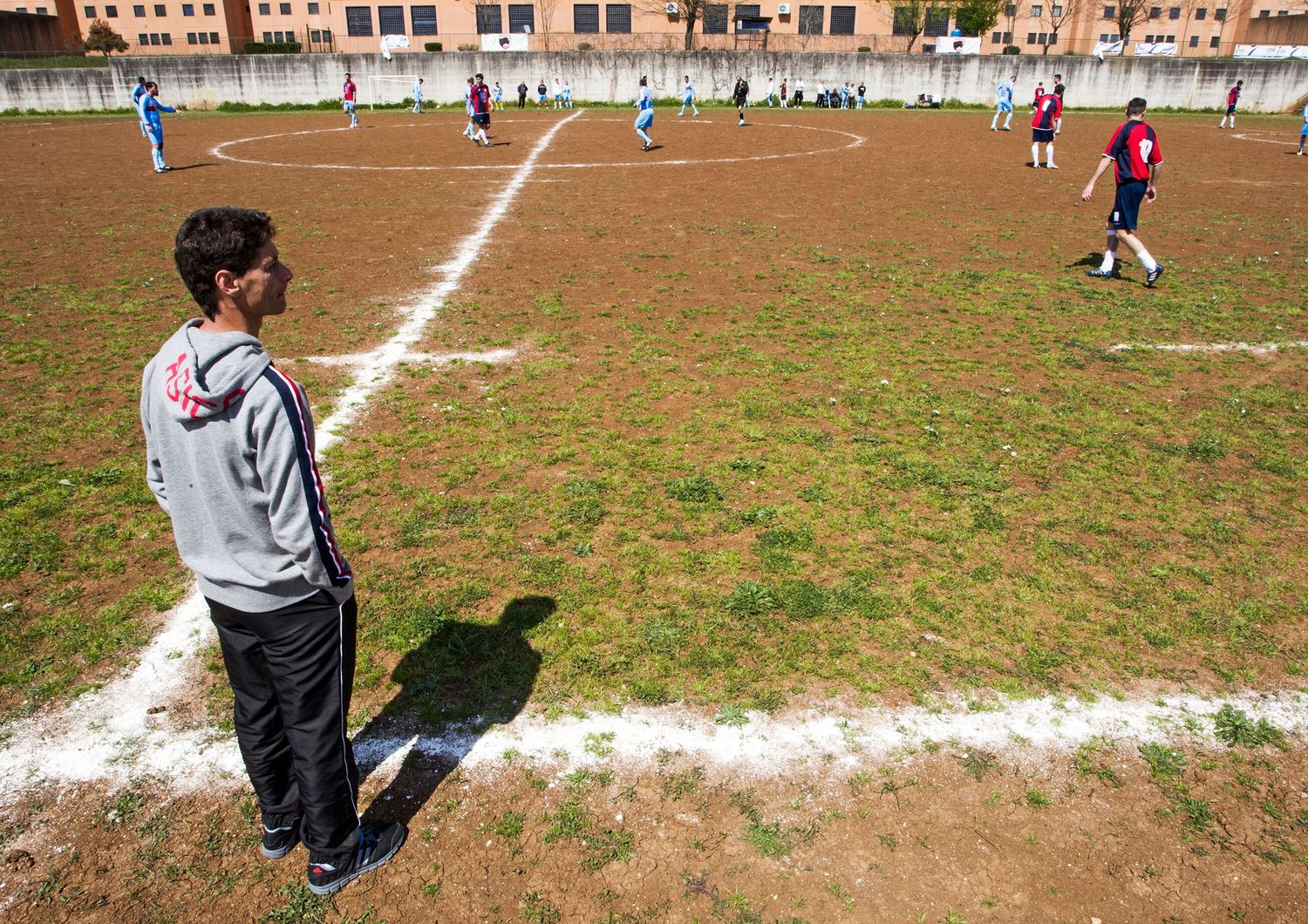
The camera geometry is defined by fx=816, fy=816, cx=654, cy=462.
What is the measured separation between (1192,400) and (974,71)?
1743 inches

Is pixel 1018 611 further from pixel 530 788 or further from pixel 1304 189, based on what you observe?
pixel 1304 189

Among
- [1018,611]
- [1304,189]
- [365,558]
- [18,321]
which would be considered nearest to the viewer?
[1018,611]

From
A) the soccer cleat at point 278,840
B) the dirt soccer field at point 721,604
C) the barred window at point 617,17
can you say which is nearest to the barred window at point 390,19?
the barred window at point 617,17

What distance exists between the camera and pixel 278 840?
2961 mm

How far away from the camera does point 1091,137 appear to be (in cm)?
2873

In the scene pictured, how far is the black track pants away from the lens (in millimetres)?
2635

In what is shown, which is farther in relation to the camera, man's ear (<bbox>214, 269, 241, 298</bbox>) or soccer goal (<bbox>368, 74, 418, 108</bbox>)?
soccer goal (<bbox>368, 74, 418, 108</bbox>)

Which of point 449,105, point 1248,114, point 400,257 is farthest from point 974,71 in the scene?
point 400,257

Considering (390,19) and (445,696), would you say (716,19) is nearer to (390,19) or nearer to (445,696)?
(390,19)

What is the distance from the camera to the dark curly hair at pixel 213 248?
237 cm

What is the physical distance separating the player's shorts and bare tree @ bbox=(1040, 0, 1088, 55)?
69940mm

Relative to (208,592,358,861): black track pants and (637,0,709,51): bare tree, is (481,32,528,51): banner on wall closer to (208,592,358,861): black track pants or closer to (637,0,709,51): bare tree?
(637,0,709,51): bare tree

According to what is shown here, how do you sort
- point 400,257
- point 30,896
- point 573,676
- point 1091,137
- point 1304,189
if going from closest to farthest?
point 30,896 < point 573,676 < point 400,257 < point 1304,189 < point 1091,137

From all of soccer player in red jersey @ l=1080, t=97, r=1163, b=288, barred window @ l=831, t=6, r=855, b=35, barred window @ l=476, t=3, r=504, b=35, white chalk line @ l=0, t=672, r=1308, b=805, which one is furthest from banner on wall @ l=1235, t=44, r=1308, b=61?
white chalk line @ l=0, t=672, r=1308, b=805
